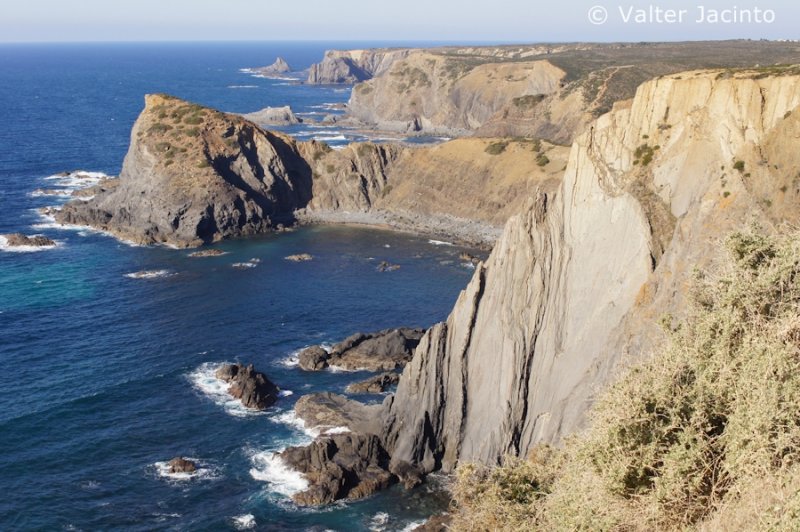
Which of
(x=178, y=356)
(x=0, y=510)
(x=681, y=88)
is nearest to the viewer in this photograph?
(x=0, y=510)

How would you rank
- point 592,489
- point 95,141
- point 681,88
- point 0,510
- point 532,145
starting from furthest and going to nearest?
point 95,141
point 532,145
point 681,88
point 0,510
point 592,489

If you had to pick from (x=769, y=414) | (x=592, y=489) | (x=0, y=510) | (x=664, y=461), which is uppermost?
(x=769, y=414)

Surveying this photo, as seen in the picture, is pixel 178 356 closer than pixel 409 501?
No

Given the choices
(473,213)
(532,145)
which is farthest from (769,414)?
(532,145)

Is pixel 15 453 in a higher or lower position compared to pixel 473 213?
lower

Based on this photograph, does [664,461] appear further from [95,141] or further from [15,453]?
[95,141]

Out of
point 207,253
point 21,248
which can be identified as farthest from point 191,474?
point 21,248

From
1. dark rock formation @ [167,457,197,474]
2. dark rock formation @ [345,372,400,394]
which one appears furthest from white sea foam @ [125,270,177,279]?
dark rock formation @ [167,457,197,474]
